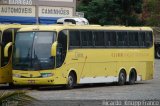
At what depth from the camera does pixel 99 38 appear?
2828 centimetres

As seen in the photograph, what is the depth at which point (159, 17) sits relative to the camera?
66.9 m

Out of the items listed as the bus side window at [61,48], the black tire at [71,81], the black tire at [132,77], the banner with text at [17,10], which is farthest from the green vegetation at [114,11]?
the bus side window at [61,48]

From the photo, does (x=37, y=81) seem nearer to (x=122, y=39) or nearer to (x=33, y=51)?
(x=33, y=51)

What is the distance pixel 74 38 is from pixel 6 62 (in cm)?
300

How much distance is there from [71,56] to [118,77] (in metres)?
4.19

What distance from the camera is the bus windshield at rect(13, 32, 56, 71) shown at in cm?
2516

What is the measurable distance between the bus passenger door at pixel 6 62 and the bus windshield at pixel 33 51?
0.51 metres

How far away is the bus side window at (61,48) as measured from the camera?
25328mm

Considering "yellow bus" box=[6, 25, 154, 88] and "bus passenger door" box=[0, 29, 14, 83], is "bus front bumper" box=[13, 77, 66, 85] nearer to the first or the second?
"yellow bus" box=[6, 25, 154, 88]

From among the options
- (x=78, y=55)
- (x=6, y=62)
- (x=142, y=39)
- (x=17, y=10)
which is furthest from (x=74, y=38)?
(x=17, y=10)

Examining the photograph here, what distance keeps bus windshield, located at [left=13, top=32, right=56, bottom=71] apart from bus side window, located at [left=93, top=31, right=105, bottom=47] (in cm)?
314

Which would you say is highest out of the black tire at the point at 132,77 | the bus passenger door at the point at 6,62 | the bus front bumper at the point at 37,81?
the bus passenger door at the point at 6,62

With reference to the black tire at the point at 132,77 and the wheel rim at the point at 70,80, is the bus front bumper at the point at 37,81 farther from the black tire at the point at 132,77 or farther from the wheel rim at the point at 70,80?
the black tire at the point at 132,77

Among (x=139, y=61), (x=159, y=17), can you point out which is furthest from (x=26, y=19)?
(x=159, y=17)
